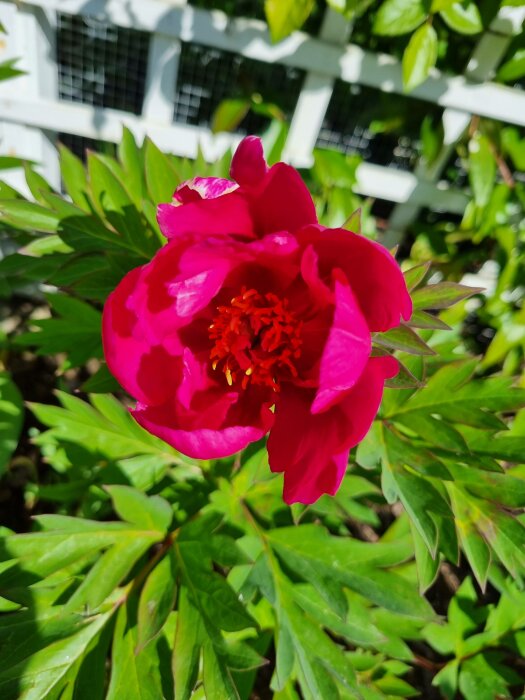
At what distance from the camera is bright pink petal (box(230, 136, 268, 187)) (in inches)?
27.8

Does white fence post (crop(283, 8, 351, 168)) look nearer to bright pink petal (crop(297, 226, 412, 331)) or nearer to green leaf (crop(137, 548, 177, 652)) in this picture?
bright pink petal (crop(297, 226, 412, 331))

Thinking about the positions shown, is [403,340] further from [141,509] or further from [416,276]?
[141,509]

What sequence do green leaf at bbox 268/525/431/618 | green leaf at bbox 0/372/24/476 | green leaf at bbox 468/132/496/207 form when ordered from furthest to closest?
green leaf at bbox 468/132/496/207 < green leaf at bbox 0/372/24/476 < green leaf at bbox 268/525/431/618

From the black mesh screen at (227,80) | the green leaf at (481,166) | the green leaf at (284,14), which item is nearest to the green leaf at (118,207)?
the green leaf at (284,14)

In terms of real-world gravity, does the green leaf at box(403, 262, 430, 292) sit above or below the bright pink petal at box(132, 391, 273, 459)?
above

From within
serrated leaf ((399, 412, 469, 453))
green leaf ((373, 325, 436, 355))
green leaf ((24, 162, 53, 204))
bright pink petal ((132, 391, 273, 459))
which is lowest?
serrated leaf ((399, 412, 469, 453))

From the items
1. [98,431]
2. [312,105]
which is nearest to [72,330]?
[98,431]

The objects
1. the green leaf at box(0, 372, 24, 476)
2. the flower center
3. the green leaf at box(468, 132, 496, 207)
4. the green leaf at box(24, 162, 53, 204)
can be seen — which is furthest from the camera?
the green leaf at box(468, 132, 496, 207)

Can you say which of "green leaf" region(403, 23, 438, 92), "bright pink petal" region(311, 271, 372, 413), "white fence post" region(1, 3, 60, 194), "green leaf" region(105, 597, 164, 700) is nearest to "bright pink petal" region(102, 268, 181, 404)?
"bright pink petal" region(311, 271, 372, 413)

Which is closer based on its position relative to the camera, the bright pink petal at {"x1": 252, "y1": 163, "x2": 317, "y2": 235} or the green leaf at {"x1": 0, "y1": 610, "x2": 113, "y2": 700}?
the bright pink petal at {"x1": 252, "y1": 163, "x2": 317, "y2": 235}

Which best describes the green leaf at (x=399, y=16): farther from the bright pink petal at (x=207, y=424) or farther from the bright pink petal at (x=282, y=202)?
the bright pink petal at (x=207, y=424)

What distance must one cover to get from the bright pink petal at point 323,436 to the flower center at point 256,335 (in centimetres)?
6

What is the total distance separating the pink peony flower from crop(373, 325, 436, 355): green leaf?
0.06m

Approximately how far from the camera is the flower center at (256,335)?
2.63 feet
